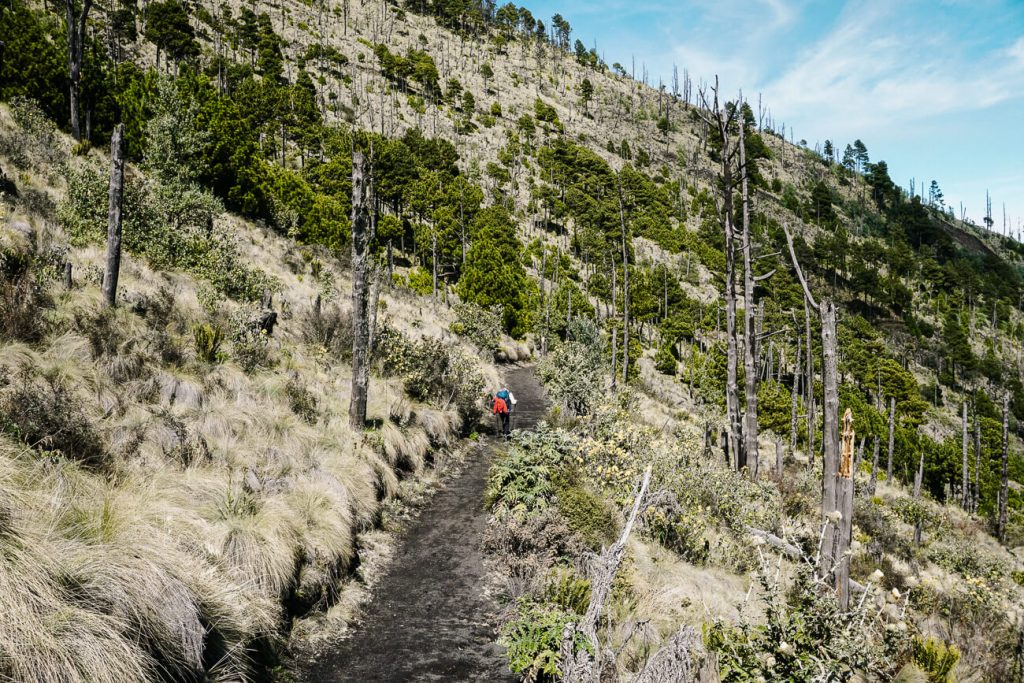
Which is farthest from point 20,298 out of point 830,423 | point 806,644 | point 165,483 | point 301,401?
point 830,423

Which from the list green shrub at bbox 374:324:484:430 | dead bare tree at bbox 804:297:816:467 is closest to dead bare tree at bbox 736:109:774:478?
green shrub at bbox 374:324:484:430

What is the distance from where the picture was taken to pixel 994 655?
8234 millimetres

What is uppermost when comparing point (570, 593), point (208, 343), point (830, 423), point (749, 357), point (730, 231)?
point (730, 231)

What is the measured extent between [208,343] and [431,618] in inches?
292

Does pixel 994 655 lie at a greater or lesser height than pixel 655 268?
lesser

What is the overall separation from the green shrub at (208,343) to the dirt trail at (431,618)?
5.55m

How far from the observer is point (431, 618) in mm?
7664

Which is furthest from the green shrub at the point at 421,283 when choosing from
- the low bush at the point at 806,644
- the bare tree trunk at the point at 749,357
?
the low bush at the point at 806,644

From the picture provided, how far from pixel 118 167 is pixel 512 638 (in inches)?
461

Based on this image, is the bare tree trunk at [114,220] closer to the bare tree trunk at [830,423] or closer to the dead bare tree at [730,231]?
the bare tree trunk at [830,423]

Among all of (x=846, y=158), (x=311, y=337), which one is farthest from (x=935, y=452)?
(x=846, y=158)

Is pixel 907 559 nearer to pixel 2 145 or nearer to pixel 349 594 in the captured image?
pixel 349 594

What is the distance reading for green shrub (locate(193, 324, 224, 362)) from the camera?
36.5 ft

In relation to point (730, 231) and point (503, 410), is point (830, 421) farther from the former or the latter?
point (503, 410)
